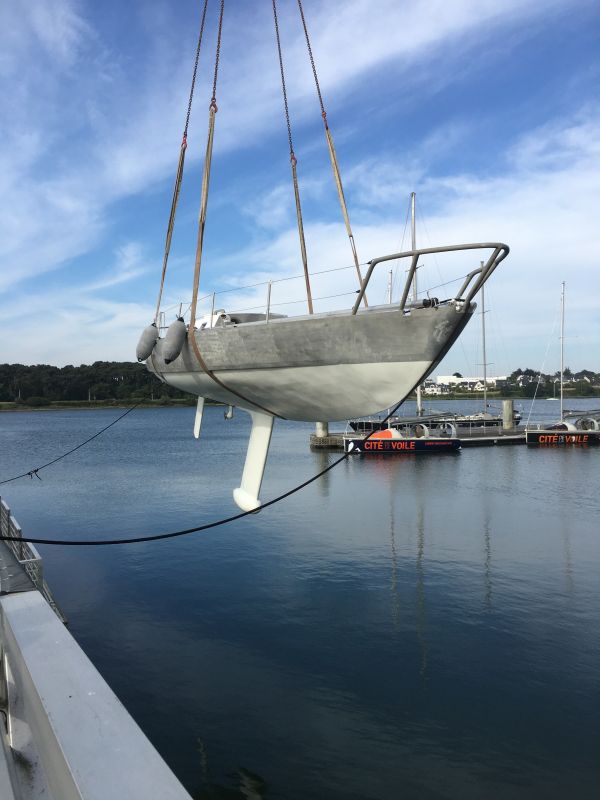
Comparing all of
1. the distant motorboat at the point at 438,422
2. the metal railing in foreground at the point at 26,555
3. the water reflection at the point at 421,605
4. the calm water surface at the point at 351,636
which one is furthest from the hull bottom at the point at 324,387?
the distant motorboat at the point at 438,422

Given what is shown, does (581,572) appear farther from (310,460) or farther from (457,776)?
(310,460)

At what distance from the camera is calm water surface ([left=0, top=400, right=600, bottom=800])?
38.0 feet

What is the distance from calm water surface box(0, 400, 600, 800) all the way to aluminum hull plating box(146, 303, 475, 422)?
9.02 meters

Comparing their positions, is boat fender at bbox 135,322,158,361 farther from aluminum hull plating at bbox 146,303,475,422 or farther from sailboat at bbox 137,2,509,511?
aluminum hull plating at bbox 146,303,475,422

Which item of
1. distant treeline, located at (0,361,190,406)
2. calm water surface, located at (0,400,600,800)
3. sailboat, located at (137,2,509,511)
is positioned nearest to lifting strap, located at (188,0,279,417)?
sailboat, located at (137,2,509,511)

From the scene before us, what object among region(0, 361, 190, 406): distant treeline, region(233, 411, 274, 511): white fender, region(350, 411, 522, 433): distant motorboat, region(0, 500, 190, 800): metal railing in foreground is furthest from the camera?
region(0, 361, 190, 406): distant treeline

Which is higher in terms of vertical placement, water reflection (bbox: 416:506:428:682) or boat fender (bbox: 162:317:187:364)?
boat fender (bbox: 162:317:187:364)

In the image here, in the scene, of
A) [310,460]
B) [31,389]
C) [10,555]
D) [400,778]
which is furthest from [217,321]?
[31,389]

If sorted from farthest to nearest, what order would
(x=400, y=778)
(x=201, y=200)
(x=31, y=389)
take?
(x=31, y=389)
(x=400, y=778)
(x=201, y=200)

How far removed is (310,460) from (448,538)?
93.2 ft

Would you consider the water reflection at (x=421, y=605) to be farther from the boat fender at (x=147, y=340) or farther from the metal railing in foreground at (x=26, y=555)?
the boat fender at (x=147, y=340)

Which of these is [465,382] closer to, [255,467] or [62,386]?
[62,386]

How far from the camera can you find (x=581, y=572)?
22.9 metres

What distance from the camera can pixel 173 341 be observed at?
18.8ft
